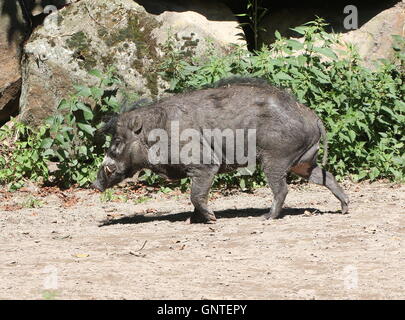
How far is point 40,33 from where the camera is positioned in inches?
443

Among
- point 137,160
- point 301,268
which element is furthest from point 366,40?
point 301,268

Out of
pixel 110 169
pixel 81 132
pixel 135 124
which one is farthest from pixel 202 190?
pixel 81 132

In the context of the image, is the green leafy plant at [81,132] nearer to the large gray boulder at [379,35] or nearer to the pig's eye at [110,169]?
the pig's eye at [110,169]

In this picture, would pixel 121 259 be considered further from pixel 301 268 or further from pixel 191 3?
pixel 191 3

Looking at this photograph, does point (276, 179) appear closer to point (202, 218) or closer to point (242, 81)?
point (202, 218)

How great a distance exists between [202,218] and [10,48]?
4.80 meters

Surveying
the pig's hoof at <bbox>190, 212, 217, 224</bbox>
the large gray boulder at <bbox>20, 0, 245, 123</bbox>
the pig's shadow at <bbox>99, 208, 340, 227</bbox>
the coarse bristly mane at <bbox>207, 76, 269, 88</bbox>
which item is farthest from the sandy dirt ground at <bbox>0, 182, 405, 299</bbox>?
the large gray boulder at <bbox>20, 0, 245, 123</bbox>

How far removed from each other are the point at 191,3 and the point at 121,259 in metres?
6.13

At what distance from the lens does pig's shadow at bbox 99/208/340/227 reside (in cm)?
846

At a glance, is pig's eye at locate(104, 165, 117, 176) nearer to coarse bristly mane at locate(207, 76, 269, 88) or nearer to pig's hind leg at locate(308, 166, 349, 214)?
→ coarse bristly mane at locate(207, 76, 269, 88)

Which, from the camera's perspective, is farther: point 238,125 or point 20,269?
point 238,125

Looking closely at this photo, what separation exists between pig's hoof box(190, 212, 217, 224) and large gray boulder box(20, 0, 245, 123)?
306 cm
